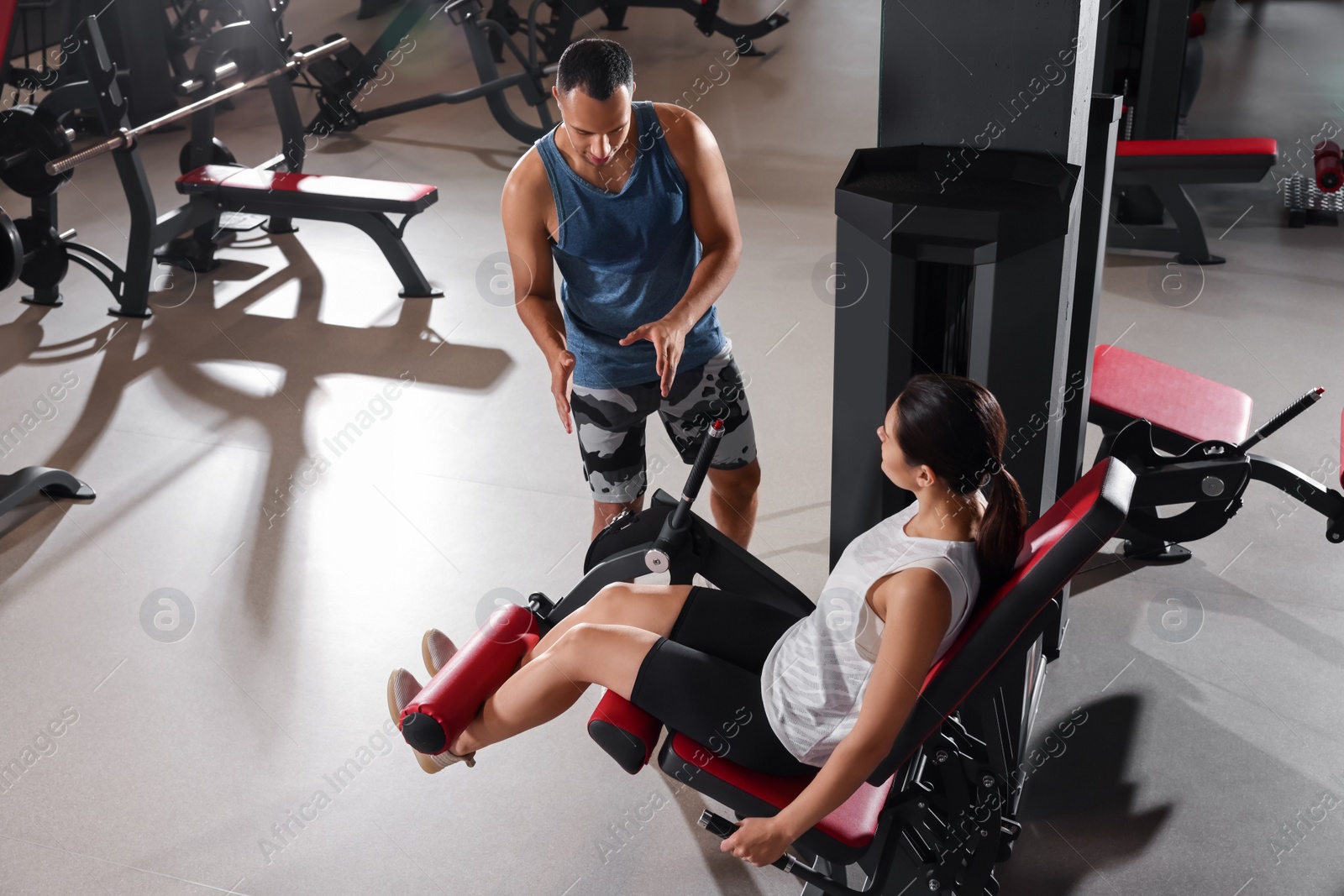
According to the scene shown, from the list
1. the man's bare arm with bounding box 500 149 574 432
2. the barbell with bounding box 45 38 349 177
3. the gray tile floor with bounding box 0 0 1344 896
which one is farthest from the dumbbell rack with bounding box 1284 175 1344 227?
the barbell with bounding box 45 38 349 177

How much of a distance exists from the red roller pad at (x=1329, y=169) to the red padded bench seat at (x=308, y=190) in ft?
12.2

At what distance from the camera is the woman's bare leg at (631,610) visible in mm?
2150

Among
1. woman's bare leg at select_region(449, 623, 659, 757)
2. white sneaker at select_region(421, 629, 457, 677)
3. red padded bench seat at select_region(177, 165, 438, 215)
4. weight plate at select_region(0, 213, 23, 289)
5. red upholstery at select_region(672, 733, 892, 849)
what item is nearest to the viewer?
red upholstery at select_region(672, 733, 892, 849)

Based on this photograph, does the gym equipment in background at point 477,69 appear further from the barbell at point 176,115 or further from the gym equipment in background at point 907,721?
the gym equipment in background at point 907,721

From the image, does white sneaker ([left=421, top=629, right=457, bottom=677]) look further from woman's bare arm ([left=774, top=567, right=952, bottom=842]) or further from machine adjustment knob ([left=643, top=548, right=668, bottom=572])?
woman's bare arm ([left=774, top=567, right=952, bottom=842])

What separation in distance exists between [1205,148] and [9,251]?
452cm

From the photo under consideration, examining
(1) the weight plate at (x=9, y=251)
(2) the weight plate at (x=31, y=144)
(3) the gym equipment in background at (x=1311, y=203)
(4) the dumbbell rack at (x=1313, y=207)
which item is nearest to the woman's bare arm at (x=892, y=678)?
(1) the weight plate at (x=9, y=251)

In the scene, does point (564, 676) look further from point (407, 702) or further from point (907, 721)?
point (907, 721)

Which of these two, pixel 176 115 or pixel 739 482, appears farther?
pixel 176 115

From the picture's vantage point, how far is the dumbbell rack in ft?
17.2

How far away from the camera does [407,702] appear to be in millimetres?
2369

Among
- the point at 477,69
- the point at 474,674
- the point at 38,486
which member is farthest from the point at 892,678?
the point at 477,69

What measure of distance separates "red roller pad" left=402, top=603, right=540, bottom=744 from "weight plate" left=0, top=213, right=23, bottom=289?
2.62 metres

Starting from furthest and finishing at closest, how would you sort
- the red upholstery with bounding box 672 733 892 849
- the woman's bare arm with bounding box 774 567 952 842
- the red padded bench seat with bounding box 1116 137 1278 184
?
the red padded bench seat with bounding box 1116 137 1278 184, the red upholstery with bounding box 672 733 892 849, the woman's bare arm with bounding box 774 567 952 842
